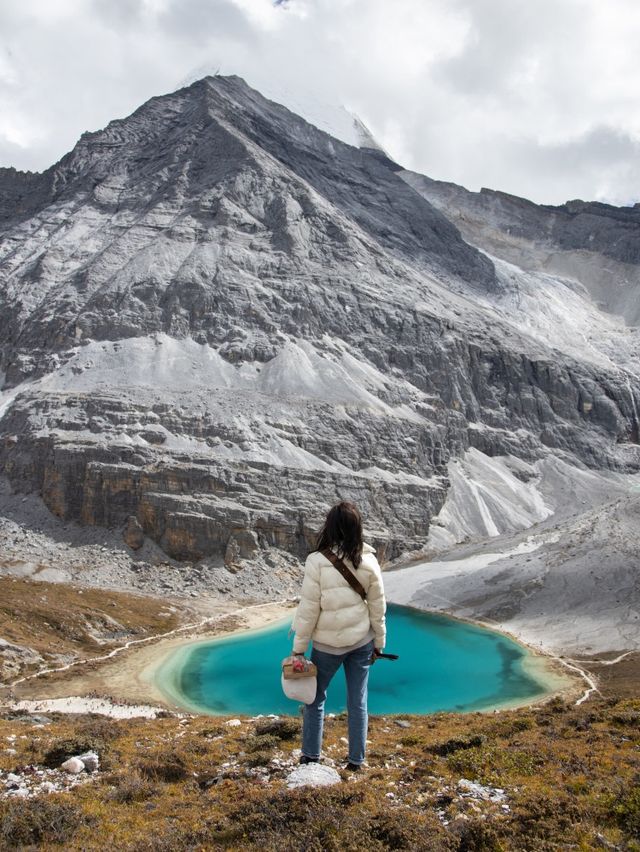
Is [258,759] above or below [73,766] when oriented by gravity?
above

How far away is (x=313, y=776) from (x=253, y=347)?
96907 millimetres

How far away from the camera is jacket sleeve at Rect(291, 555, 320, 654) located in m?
8.20

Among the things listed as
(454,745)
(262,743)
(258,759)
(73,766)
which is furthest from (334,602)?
(73,766)

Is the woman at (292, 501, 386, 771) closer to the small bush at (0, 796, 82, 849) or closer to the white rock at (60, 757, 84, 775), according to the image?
the small bush at (0, 796, 82, 849)

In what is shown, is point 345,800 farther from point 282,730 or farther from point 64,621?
point 64,621

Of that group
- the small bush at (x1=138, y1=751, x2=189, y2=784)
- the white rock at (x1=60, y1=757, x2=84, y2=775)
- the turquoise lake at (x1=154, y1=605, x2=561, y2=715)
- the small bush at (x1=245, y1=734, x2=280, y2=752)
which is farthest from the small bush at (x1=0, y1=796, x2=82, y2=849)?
the turquoise lake at (x1=154, y1=605, x2=561, y2=715)

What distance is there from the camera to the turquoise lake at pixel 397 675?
1334 inches

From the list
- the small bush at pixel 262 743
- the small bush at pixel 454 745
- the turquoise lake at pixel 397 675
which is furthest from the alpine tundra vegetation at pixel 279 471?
the turquoise lake at pixel 397 675

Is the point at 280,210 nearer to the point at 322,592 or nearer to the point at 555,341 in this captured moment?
the point at 555,341

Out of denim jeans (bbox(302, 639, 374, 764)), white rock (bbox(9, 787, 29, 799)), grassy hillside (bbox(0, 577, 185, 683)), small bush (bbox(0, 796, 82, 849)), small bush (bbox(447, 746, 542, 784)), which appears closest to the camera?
small bush (bbox(0, 796, 82, 849))

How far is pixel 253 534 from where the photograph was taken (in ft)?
242

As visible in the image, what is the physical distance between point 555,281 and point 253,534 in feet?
449

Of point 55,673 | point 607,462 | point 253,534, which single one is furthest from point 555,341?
point 55,673

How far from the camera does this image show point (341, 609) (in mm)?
8219
